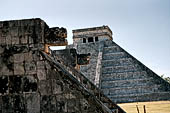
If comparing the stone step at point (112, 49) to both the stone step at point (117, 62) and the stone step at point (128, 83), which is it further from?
the stone step at point (128, 83)

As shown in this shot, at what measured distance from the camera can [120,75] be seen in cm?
2881

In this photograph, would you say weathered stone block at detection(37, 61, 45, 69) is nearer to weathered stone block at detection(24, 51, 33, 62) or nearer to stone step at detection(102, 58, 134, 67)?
weathered stone block at detection(24, 51, 33, 62)

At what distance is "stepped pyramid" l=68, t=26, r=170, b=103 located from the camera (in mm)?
26703

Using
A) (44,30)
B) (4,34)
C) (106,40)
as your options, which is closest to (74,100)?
(44,30)

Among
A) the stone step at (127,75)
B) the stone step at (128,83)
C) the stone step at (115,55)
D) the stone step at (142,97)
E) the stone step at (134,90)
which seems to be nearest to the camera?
the stone step at (142,97)

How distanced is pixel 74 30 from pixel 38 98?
31.8 meters

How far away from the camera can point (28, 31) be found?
194 inches

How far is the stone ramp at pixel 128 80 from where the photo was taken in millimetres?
26578

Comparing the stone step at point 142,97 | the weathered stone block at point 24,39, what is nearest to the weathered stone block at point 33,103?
the weathered stone block at point 24,39

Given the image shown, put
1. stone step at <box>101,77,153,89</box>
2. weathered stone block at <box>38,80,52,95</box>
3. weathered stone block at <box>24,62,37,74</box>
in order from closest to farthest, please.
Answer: weathered stone block at <box>38,80,52,95</box> → weathered stone block at <box>24,62,37,74</box> → stone step at <box>101,77,153,89</box>

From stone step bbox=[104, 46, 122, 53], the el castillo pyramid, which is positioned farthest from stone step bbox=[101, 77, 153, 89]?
the el castillo pyramid

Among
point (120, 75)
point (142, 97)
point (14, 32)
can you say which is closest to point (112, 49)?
point (120, 75)

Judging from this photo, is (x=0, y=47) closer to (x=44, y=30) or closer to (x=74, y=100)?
(x=44, y=30)

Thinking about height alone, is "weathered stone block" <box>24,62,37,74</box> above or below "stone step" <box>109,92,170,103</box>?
above
